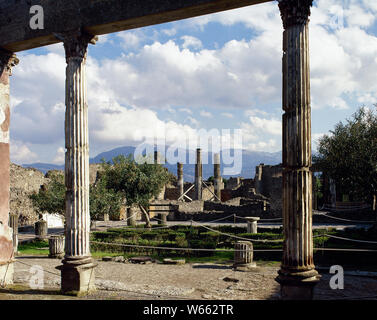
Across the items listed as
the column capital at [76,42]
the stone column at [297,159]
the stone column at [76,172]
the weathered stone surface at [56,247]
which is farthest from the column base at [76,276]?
the weathered stone surface at [56,247]

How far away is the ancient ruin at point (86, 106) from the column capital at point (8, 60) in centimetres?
2

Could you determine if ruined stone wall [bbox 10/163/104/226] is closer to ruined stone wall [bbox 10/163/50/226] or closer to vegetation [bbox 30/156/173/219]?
ruined stone wall [bbox 10/163/50/226]

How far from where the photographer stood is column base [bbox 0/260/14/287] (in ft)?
27.2

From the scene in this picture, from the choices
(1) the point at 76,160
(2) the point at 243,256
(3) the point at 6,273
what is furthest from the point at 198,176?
(1) the point at 76,160

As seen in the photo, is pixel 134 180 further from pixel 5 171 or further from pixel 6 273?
pixel 6 273

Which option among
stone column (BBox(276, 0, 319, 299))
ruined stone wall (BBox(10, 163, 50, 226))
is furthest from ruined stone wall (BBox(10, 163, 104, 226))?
stone column (BBox(276, 0, 319, 299))

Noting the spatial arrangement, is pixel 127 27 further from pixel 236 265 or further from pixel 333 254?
pixel 333 254

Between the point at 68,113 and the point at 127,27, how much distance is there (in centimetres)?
208

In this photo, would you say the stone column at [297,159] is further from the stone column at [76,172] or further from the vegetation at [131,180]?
the vegetation at [131,180]

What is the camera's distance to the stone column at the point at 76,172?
7.39 m

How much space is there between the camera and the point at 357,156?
17.8 m

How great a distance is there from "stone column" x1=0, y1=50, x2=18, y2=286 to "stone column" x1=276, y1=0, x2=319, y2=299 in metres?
6.01

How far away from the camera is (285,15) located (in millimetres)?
6074

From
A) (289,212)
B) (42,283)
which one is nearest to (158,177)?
(42,283)
